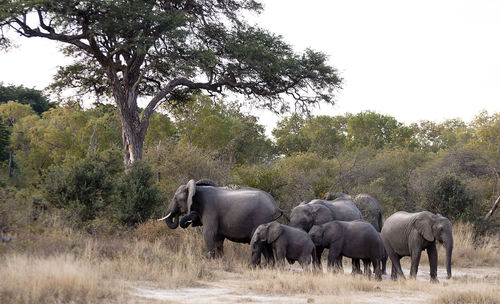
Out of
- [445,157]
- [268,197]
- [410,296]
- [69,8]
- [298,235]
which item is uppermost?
[69,8]

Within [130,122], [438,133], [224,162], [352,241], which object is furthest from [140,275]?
[438,133]

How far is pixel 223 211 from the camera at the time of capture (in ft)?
46.6

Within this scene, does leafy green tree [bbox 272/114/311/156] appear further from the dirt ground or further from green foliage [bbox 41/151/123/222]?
the dirt ground

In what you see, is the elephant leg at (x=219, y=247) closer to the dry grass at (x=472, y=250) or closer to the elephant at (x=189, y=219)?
the elephant at (x=189, y=219)

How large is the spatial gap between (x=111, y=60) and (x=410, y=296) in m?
17.0

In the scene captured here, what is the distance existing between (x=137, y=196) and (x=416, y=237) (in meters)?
7.37

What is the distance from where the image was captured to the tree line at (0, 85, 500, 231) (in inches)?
655

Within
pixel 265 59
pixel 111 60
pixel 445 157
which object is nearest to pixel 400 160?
pixel 445 157

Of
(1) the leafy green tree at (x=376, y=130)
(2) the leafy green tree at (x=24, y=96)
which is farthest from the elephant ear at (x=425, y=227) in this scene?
(2) the leafy green tree at (x=24, y=96)

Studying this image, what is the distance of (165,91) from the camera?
25.2 meters

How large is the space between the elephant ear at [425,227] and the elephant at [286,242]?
241cm

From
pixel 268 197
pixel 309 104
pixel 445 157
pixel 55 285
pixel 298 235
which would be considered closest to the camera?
pixel 55 285

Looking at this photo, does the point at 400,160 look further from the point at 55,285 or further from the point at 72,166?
the point at 55,285

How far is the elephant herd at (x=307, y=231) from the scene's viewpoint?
501 inches
